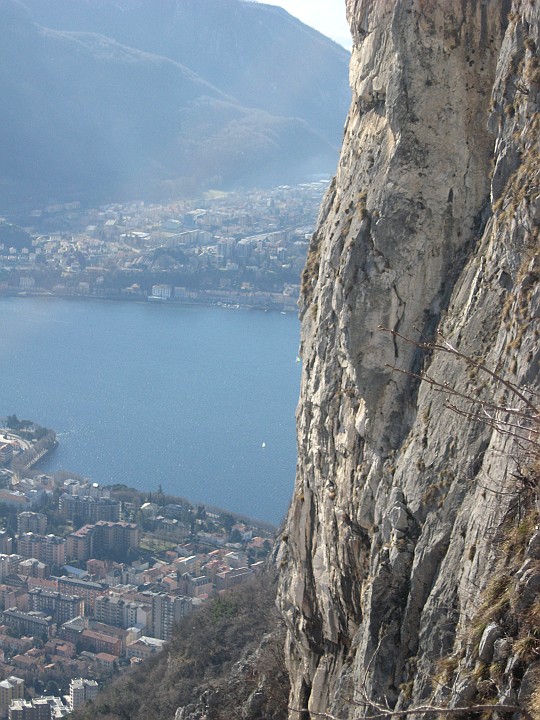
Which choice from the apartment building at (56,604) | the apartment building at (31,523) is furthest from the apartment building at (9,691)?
the apartment building at (31,523)

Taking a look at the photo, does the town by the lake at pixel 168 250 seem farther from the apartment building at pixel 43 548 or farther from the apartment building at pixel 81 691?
the apartment building at pixel 81 691

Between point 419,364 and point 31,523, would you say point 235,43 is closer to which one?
point 31,523

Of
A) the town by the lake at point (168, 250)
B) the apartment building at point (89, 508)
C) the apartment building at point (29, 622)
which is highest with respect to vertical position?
the town by the lake at point (168, 250)

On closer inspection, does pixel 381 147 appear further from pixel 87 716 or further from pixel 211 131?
pixel 211 131

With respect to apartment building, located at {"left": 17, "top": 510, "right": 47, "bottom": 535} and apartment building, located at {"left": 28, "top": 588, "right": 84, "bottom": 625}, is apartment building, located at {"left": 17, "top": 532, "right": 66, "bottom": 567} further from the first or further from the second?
apartment building, located at {"left": 28, "top": 588, "right": 84, "bottom": 625}

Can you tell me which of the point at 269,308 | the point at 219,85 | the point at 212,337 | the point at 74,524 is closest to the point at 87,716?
Result: the point at 74,524
